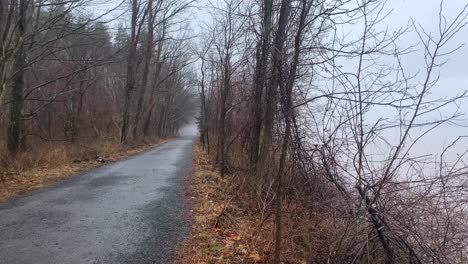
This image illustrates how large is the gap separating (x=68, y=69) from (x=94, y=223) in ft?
51.0

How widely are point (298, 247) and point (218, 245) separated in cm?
120

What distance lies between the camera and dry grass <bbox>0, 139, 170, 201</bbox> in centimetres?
1003

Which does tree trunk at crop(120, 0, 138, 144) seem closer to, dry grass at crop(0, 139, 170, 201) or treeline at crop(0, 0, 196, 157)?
treeline at crop(0, 0, 196, 157)

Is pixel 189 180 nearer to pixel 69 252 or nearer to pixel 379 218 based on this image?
A: pixel 69 252

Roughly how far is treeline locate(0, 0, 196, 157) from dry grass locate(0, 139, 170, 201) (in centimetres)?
65

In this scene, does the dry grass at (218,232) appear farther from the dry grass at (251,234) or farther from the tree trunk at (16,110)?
the tree trunk at (16,110)

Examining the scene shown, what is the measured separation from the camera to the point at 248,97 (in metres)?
10.3

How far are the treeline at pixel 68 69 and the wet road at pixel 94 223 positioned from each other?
3.46 m

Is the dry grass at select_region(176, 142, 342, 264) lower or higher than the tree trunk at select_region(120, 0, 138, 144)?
lower

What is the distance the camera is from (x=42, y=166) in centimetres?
1284

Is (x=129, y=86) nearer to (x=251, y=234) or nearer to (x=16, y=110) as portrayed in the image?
(x=16, y=110)

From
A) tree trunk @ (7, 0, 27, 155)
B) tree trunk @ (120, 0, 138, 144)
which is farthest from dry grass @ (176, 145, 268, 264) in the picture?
tree trunk @ (120, 0, 138, 144)

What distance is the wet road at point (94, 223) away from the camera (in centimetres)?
537

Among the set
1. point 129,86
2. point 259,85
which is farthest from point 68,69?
point 259,85
